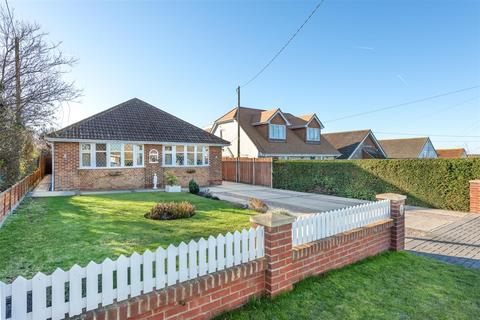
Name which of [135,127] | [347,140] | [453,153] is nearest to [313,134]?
A: [347,140]

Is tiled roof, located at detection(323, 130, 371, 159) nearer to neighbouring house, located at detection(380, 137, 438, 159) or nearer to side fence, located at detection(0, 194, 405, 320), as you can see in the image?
neighbouring house, located at detection(380, 137, 438, 159)

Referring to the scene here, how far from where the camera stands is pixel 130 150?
15.0 m

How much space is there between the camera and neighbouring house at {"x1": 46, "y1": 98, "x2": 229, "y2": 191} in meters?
13.2

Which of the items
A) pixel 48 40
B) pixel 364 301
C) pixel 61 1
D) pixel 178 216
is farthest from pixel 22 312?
pixel 48 40

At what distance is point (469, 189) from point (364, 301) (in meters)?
10.0

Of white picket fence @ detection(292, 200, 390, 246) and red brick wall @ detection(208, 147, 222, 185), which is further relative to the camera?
red brick wall @ detection(208, 147, 222, 185)

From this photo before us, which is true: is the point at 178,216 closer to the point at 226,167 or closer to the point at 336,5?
the point at 336,5

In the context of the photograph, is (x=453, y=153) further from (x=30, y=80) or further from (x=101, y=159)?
(x=30, y=80)

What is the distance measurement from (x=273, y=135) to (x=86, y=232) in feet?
67.2

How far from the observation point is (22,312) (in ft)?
6.61

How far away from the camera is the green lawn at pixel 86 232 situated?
4223mm

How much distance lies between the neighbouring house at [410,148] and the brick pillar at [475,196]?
83.6 ft

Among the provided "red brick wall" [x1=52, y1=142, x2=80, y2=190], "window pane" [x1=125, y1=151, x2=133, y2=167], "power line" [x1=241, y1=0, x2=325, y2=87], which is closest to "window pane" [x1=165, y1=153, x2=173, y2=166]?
"window pane" [x1=125, y1=151, x2=133, y2=167]

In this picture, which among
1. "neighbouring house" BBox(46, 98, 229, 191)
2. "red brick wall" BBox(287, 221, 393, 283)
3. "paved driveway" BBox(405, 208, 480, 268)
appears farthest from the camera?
"neighbouring house" BBox(46, 98, 229, 191)
